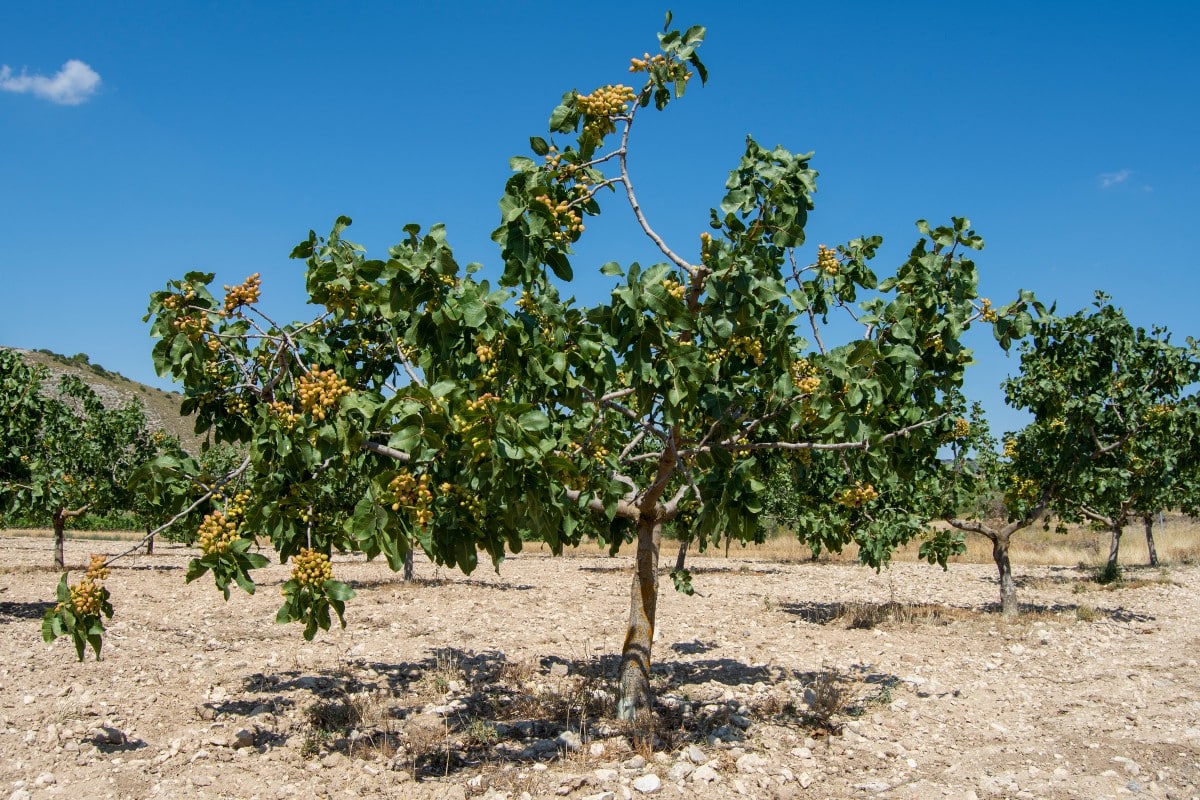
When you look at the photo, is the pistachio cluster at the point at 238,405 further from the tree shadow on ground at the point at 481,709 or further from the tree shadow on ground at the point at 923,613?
the tree shadow on ground at the point at 923,613

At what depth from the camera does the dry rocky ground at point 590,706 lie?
17.6ft

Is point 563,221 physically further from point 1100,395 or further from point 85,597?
point 1100,395

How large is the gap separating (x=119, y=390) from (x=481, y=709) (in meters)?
72.4

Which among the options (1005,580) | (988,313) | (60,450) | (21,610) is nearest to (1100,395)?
(1005,580)

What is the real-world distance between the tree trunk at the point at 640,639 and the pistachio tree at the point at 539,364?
1.98 feet

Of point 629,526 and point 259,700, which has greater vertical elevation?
point 629,526

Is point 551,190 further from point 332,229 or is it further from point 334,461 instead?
point 334,461

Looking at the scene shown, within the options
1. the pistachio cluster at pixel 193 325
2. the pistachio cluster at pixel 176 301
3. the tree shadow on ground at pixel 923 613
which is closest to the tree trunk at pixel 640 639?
the pistachio cluster at pixel 193 325

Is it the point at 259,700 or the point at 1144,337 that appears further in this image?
the point at 1144,337

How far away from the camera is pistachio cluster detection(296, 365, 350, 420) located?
160 inches

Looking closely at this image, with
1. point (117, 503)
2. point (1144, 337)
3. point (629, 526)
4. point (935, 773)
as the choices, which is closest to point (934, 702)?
point (935, 773)

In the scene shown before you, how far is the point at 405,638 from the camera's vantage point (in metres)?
10.4

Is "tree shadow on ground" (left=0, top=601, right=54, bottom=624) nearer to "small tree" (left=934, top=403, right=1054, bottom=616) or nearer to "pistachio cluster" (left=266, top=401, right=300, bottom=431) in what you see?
"pistachio cluster" (left=266, top=401, right=300, bottom=431)

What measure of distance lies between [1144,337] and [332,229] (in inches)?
473
